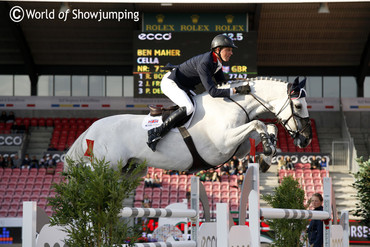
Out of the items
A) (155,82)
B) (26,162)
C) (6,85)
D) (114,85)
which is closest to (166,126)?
(155,82)

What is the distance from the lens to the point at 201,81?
5.48 metres

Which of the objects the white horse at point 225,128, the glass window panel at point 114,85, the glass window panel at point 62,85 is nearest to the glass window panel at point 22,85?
the glass window panel at point 62,85

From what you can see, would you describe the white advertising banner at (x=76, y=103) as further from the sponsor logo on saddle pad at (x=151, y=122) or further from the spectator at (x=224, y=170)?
the sponsor logo on saddle pad at (x=151, y=122)

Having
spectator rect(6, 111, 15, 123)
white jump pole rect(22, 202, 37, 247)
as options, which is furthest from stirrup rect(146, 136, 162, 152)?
spectator rect(6, 111, 15, 123)

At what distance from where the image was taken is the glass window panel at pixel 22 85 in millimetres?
22188

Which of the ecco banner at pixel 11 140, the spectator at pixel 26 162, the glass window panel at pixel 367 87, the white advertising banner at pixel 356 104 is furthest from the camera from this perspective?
the glass window panel at pixel 367 87

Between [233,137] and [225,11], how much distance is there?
38.3 feet

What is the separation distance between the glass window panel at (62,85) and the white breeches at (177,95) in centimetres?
1735

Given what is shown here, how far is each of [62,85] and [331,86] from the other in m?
10.2

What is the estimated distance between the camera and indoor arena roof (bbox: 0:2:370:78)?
1775 cm

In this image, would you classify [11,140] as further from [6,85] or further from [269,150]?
[269,150]

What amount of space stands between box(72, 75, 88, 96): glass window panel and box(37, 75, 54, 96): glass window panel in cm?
82

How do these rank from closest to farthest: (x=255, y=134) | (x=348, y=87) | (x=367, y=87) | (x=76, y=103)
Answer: (x=255, y=134) → (x=76, y=103) → (x=367, y=87) → (x=348, y=87)

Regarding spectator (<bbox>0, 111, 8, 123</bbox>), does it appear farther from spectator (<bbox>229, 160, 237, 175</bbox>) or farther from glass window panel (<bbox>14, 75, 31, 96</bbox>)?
spectator (<bbox>229, 160, 237, 175</bbox>)
